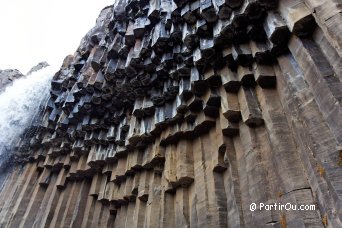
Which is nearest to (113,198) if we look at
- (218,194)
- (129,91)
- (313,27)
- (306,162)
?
(129,91)

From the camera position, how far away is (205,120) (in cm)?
490

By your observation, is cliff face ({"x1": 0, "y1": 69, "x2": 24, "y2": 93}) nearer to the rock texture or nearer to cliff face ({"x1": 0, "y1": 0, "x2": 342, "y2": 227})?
the rock texture

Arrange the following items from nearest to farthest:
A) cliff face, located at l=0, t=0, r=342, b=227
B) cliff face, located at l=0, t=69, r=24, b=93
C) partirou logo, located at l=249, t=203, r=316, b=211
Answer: partirou logo, located at l=249, t=203, r=316, b=211 → cliff face, located at l=0, t=0, r=342, b=227 → cliff face, located at l=0, t=69, r=24, b=93

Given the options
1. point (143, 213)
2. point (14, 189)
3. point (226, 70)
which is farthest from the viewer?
point (14, 189)

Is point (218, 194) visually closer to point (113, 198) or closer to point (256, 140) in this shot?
point (256, 140)

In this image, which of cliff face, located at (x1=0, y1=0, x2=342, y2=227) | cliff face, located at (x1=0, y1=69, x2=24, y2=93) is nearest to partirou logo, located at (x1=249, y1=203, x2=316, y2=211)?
cliff face, located at (x1=0, y1=0, x2=342, y2=227)

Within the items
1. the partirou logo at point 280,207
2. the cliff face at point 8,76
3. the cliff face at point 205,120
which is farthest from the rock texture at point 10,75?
the partirou logo at point 280,207

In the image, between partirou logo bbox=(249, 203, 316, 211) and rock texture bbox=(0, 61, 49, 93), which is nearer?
partirou logo bbox=(249, 203, 316, 211)

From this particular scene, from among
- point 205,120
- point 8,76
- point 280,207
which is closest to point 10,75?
point 8,76

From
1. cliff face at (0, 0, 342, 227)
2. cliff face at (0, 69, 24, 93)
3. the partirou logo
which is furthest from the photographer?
cliff face at (0, 69, 24, 93)

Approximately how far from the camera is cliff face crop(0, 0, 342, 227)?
2.90m

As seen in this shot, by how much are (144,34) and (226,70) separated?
282cm

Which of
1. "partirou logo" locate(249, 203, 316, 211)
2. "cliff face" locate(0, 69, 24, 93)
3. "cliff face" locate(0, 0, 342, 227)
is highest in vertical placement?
"cliff face" locate(0, 69, 24, 93)

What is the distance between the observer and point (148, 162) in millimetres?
6129
